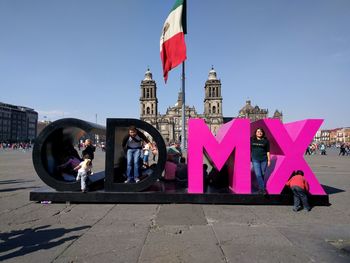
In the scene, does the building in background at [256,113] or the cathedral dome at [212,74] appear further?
the building in background at [256,113]

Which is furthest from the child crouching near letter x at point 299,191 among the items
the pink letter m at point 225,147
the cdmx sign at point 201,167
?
the pink letter m at point 225,147

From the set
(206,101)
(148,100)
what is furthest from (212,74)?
(148,100)

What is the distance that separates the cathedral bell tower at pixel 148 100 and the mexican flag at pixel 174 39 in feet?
299

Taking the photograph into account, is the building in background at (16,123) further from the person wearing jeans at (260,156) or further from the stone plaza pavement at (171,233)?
the person wearing jeans at (260,156)

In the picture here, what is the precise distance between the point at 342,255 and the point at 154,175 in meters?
4.40

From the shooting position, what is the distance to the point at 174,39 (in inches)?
529

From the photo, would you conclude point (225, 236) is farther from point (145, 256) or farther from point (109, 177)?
point (109, 177)

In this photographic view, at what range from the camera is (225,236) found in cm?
482

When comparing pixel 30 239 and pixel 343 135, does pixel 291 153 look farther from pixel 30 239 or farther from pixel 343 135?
pixel 343 135

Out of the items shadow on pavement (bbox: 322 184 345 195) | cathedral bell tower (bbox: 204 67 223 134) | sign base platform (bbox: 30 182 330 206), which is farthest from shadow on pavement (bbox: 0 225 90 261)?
cathedral bell tower (bbox: 204 67 223 134)

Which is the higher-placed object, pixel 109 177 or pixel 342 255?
pixel 109 177

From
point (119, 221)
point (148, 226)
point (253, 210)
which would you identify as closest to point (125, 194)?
point (119, 221)

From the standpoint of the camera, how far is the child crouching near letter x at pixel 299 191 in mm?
6867

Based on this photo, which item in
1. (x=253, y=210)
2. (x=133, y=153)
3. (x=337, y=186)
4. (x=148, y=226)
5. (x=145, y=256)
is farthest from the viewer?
(x=337, y=186)
